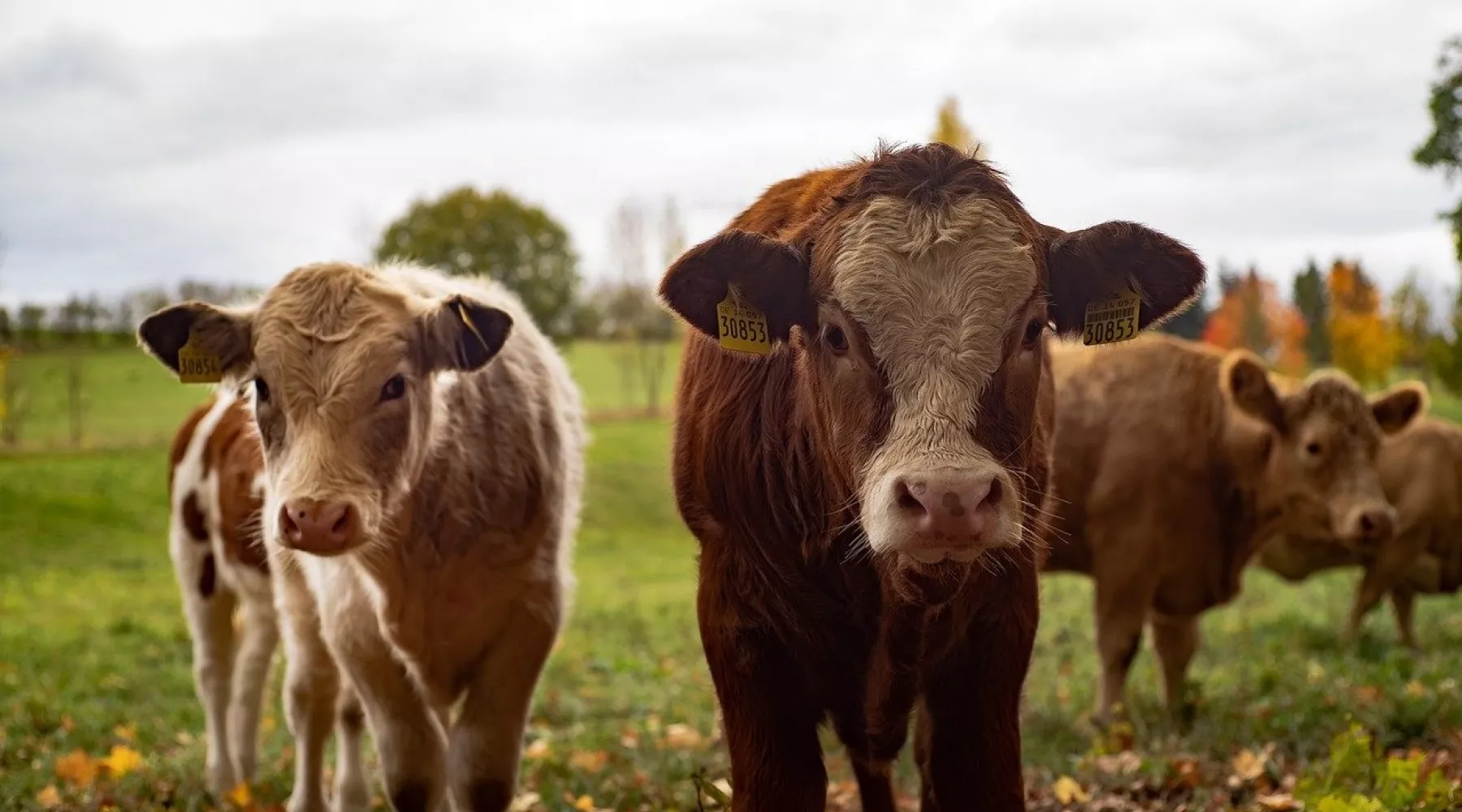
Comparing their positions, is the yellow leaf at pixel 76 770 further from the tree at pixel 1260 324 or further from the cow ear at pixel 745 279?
the tree at pixel 1260 324

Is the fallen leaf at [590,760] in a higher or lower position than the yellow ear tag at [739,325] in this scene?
lower

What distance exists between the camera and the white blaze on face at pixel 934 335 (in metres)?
2.71

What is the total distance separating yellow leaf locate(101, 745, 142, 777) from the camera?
630cm

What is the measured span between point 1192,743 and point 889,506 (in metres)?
4.44

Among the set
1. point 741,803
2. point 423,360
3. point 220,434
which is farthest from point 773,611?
point 220,434

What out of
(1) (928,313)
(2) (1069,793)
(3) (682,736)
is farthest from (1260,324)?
(1) (928,313)

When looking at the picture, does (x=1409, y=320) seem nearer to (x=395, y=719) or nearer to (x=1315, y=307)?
(x=1315, y=307)

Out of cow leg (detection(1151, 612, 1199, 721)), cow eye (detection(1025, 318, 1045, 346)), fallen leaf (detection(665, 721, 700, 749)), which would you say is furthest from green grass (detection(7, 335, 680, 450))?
cow eye (detection(1025, 318, 1045, 346))

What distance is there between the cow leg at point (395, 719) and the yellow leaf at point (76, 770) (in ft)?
7.29

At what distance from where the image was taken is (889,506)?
273 centimetres

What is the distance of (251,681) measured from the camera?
21.3 ft

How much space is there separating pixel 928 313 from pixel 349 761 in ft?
12.0

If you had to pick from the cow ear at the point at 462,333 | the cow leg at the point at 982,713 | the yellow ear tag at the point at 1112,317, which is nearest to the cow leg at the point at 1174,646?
the cow leg at the point at 982,713

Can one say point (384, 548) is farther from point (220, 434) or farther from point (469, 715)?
point (220, 434)
